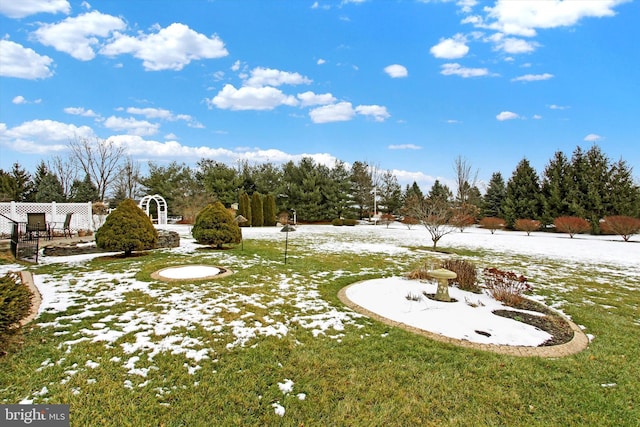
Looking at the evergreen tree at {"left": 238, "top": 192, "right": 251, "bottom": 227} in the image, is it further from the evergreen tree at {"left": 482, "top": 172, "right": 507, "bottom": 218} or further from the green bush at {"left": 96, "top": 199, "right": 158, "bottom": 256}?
the evergreen tree at {"left": 482, "top": 172, "right": 507, "bottom": 218}

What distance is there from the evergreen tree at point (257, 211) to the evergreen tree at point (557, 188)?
73.5 feet

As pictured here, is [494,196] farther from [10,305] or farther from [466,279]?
[10,305]

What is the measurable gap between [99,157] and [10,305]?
1215 inches

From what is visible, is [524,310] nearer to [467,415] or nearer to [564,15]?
[467,415]

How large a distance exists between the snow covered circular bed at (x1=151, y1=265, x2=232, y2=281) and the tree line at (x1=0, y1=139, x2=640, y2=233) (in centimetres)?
1417

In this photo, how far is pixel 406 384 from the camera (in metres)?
2.65

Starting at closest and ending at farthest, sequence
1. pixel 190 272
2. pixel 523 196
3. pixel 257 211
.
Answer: pixel 190 272 < pixel 257 211 < pixel 523 196

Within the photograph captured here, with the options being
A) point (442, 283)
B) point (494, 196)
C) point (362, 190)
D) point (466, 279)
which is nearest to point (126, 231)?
point (442, 283)

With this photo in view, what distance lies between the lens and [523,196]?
2497cm

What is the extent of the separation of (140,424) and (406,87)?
652 inches

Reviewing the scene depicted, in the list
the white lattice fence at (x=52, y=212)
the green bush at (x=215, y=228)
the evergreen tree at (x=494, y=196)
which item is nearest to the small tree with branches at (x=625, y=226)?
the evergreen tree at (x=494, y=196)

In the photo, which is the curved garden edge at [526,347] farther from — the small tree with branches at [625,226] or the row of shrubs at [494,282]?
the small tree with branches at [625,226]

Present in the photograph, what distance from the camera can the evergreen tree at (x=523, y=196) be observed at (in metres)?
24.2

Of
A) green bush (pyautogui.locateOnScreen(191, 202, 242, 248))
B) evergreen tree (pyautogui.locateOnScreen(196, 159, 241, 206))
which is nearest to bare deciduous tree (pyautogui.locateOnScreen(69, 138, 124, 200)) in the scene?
evergreen tree (pyautogui.locateOnScreen(196, 159, 241, 206))
